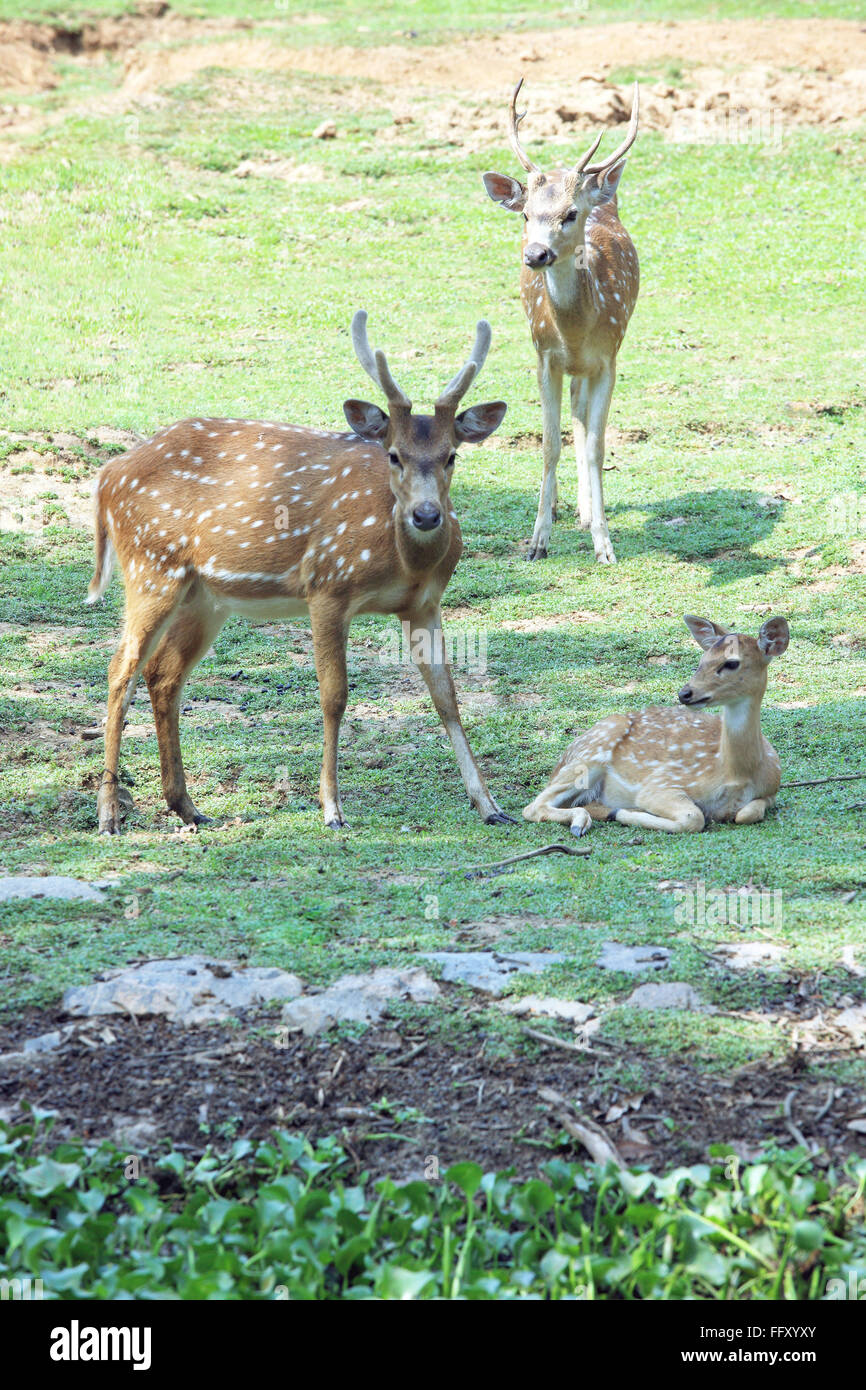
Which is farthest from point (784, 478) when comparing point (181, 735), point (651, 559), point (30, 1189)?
point (30, 1189)

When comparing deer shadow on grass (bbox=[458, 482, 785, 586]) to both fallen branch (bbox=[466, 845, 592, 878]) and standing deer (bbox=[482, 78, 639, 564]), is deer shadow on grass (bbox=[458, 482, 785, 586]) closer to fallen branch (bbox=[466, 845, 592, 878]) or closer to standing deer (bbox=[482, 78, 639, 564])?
standing deer (bbox=[482, 78, 639, 564])

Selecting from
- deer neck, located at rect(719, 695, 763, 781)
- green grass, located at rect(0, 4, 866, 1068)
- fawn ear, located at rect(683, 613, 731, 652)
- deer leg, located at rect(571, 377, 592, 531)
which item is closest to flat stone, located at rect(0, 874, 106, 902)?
green grass, located at rect(0, 4, 866, 1068)

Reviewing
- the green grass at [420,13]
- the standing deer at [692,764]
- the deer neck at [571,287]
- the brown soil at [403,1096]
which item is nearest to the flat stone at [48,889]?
the brown soil at [403,1096]

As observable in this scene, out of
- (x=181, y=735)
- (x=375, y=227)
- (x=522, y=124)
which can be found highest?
(x=522, y=124)

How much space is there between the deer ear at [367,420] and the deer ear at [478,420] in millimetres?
355

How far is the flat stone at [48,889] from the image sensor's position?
17.9ft

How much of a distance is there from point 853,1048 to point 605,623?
17.9ft

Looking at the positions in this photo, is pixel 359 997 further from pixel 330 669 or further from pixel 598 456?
pixel 598 456

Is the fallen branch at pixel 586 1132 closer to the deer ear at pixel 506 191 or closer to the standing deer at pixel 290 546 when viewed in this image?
the standing deer at pixel 290 546

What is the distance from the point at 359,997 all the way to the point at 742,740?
2.72 m

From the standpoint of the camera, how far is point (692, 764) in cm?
687

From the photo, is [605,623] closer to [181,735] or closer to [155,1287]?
[181,735]

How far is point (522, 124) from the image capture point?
64.0 feet

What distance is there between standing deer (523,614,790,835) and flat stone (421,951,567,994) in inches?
67.4
